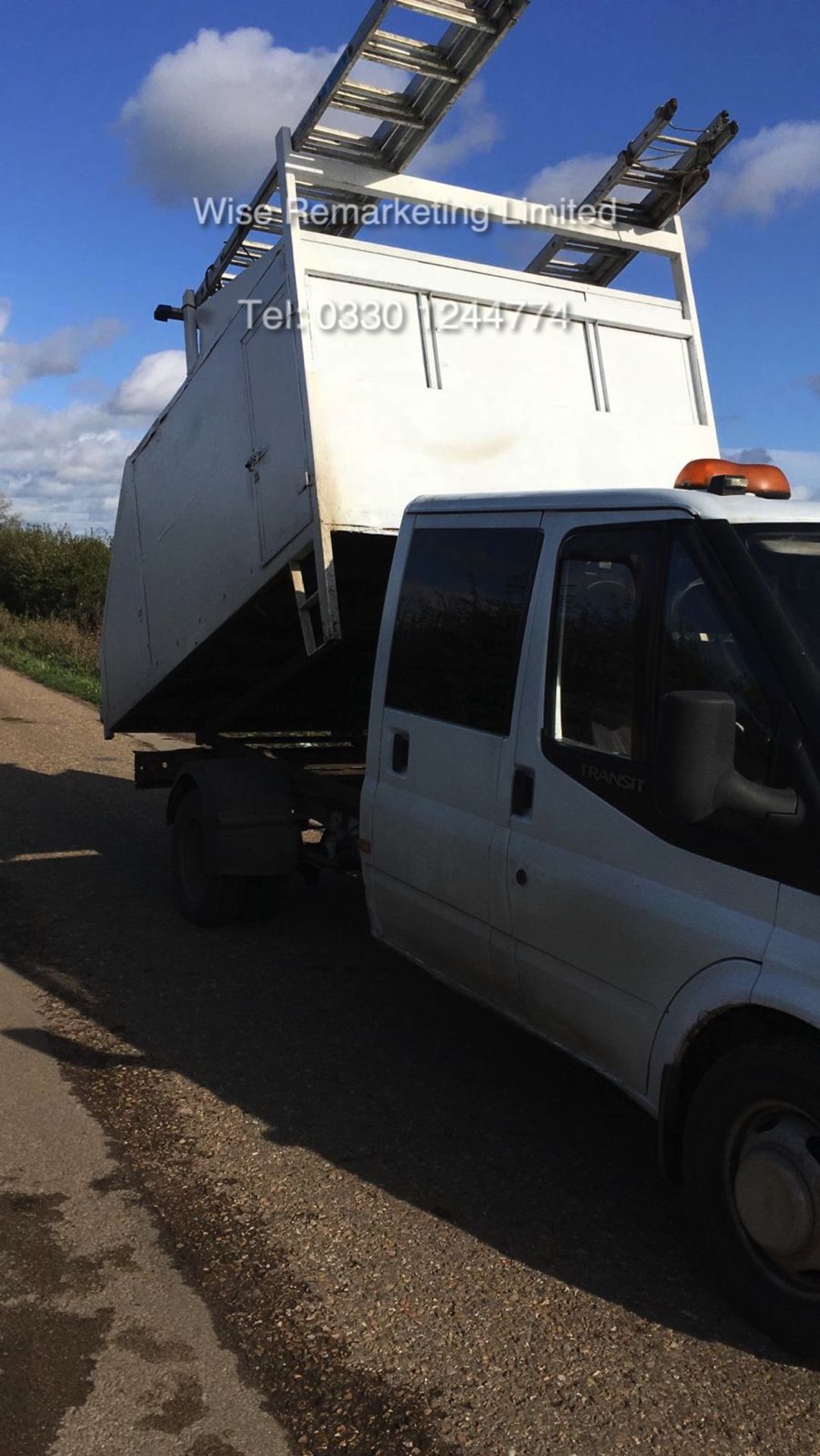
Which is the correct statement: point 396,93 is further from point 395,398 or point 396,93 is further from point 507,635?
point 507,635

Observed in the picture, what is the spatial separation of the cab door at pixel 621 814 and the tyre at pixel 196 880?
3.03 metres

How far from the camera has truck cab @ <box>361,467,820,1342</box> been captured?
316 cm

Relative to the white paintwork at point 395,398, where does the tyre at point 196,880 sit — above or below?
below

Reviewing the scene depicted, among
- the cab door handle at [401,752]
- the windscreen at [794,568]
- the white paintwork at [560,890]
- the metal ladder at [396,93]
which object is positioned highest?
the metal ladder at [396,93]

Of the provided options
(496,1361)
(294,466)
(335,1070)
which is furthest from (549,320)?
(496,1361)

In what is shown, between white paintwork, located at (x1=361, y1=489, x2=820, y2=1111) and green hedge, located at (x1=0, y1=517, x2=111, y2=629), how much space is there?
24010 millimetres

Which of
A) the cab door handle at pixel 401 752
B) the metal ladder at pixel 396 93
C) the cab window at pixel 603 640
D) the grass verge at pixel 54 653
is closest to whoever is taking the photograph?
the cab window at pixel 603 640

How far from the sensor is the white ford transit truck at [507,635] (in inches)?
128

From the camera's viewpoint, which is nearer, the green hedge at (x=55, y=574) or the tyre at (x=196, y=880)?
the tyre at (x=196, y=880)

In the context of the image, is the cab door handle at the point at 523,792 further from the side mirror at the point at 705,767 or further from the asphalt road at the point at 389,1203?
the asphalt road at the point at 389,1203

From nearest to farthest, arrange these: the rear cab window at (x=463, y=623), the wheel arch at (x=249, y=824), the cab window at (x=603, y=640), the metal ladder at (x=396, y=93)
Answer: the cab window at (x=603, y=640) → the rear cab window at (x=463, y=623) → the metal ladder at (x=396, y=93) → the wheel arch at (x=249, y=824)

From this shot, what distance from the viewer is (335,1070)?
5086mm

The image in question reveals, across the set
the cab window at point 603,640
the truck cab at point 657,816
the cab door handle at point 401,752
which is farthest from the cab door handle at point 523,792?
the cab door handle at point 401,752

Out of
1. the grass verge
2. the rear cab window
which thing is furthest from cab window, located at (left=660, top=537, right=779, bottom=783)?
the grass verge
